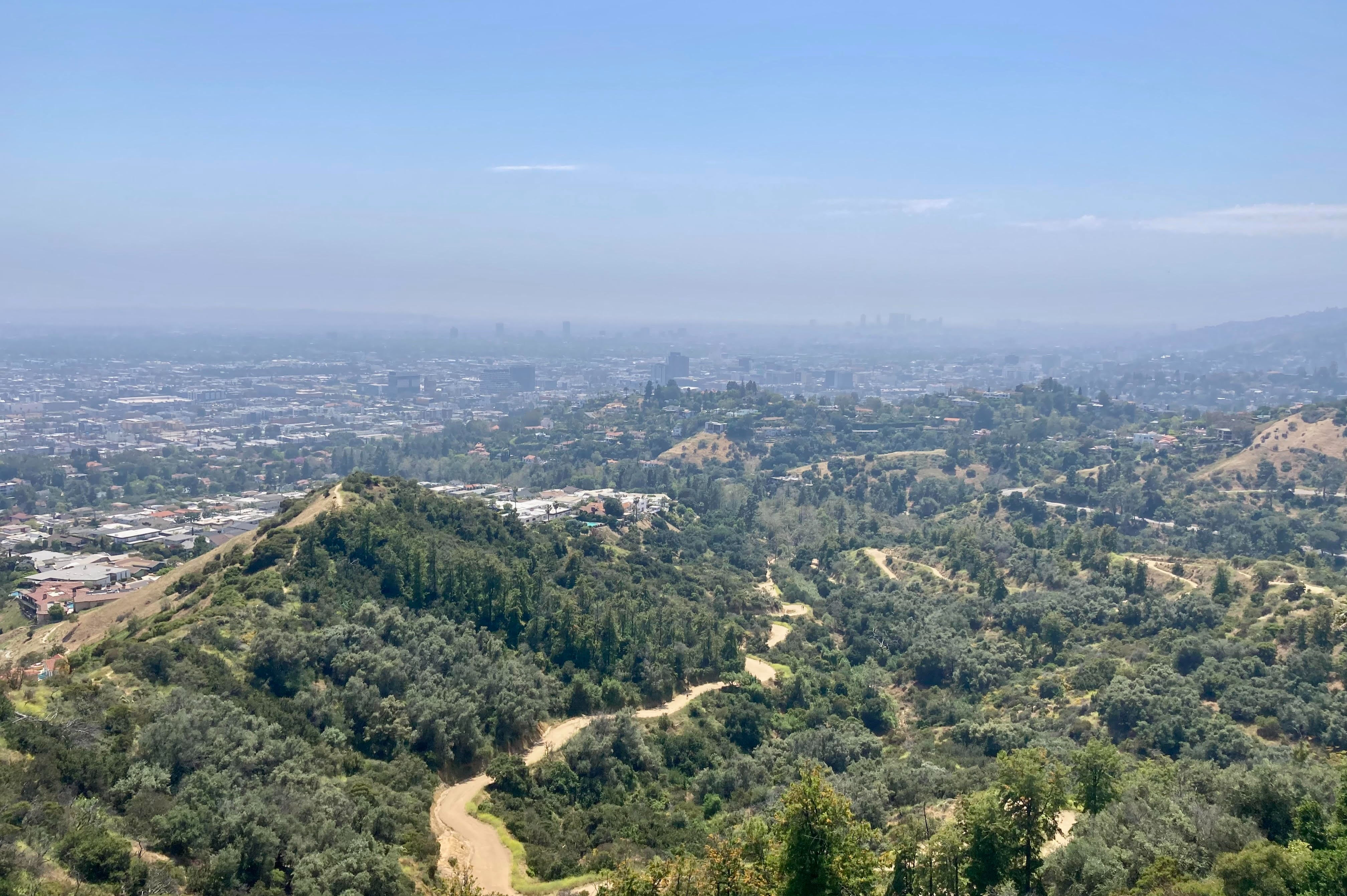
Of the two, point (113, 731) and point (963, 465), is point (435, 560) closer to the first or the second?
point (113, 731)

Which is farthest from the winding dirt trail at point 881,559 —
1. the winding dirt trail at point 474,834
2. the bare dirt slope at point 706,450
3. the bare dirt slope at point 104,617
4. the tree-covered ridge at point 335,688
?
the bare dirt slope at point 104,617

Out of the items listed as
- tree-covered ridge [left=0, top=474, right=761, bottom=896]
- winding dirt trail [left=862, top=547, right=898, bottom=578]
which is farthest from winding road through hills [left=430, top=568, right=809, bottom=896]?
winding dirt trail [left=862, top=547, right=898, bottom=578]

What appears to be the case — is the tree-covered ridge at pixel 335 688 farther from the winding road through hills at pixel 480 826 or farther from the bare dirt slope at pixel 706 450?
the bare dirt slope at pixel 706 450

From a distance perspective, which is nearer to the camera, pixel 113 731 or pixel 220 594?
pixel 113 731

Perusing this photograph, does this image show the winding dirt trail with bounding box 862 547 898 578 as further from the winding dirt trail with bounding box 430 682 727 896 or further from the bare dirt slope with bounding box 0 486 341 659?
the bare dirt slope with bounding box 0 486 341 659

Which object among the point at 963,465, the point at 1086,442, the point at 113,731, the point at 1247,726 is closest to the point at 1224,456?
the point at 1086,442
